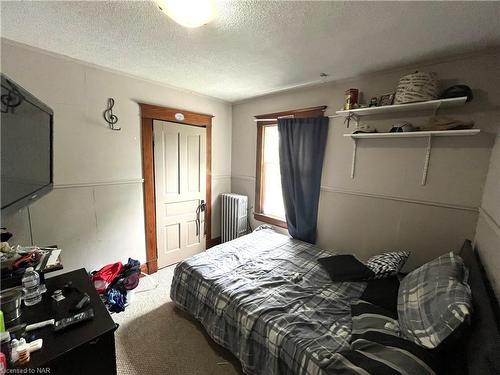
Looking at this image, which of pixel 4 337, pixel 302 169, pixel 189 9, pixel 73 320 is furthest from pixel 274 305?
pixel 189 9

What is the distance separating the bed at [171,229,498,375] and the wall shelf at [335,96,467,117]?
44.8 inches

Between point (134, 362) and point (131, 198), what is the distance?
1613mm

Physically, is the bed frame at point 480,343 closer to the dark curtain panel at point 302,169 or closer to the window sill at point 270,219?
the dark curtain panel at point 302,169

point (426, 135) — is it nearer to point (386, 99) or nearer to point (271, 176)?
point (386, 99)

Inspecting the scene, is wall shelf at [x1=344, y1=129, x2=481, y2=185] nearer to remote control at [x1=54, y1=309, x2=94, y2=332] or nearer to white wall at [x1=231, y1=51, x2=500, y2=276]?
white wall at [x1=231, y1=51, x2=500, y2=276]

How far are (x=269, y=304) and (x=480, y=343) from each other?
3.38ft

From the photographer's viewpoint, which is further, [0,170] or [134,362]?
[134,362]

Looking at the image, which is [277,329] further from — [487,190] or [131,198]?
[131,198]

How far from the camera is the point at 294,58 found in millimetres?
1858

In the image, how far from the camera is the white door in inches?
108

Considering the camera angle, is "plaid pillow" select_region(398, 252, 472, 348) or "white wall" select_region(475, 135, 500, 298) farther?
"white wall" select_region(475, 135, 500, 298)

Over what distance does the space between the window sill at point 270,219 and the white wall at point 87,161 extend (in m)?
1.62

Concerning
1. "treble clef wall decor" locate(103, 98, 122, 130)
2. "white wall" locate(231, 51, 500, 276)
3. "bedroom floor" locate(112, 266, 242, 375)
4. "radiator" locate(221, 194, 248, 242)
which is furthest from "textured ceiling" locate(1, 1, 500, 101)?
"bedroom floor" locate(112, 266, 242, 375)

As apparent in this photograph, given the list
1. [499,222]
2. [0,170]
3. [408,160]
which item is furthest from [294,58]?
[0,170]
